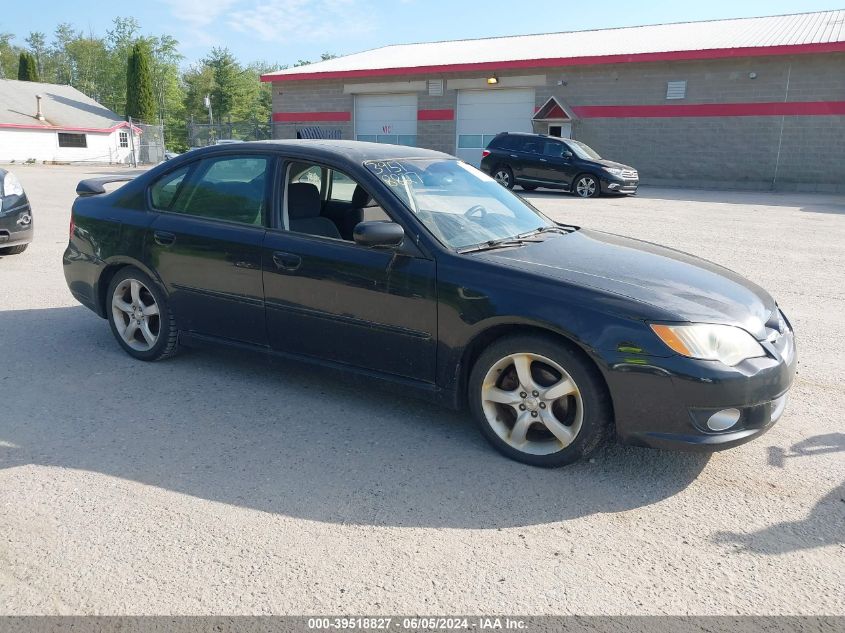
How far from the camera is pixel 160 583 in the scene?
2684 mm

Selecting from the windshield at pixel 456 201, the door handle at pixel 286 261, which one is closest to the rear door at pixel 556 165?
the windshield at pixel 456 201

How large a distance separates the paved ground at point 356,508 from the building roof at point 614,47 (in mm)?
23139

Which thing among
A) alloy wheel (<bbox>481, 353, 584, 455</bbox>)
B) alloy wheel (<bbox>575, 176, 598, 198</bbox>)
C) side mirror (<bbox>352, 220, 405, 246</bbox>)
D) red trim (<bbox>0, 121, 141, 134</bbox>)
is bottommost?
alloy wheel (<bbox>481, 353, 584, 455</bbox>)

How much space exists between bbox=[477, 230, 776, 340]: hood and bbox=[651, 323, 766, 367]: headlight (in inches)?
2.3

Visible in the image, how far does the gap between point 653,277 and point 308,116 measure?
3341 cm

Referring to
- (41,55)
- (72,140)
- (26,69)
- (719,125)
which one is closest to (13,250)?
(719,125)

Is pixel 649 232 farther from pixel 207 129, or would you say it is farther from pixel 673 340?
pixel 207 129

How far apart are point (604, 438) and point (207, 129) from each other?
3665 centimetres

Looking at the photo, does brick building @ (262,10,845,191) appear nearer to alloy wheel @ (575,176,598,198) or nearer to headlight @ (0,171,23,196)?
alloy wheel @ (575,176,598,198)

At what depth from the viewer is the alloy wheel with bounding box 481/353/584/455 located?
11.5 ft

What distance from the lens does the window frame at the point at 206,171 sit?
14.7 ft

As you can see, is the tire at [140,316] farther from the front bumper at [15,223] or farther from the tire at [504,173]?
the tire at [504,173]

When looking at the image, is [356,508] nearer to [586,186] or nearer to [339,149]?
[339,149]

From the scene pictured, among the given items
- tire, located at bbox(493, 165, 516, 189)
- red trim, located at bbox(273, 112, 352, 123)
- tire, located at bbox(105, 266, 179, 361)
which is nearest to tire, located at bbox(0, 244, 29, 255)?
tire, located at bbox(105, 266, 179, 361)
